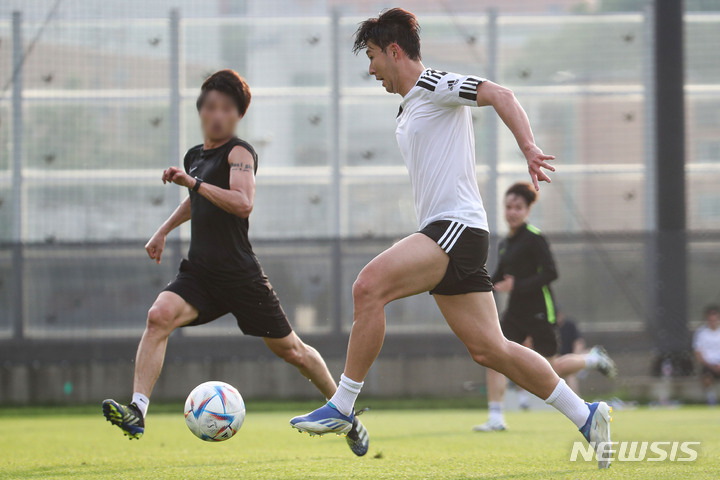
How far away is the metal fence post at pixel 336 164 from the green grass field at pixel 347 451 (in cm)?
265

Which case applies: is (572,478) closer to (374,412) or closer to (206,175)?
(206,175)

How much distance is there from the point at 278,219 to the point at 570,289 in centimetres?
416

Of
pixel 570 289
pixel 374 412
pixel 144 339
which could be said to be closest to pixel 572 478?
pixel 144 339

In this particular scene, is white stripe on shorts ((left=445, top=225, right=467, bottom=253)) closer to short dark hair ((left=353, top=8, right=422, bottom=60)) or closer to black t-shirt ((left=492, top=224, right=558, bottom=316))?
short dark hair ((left=353, top=8, right=422, bottom=60))

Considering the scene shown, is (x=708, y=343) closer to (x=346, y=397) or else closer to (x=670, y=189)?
(x=670, y=189)

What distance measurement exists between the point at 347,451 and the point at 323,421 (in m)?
1.90

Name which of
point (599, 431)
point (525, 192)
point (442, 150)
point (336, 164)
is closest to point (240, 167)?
point (442, 150)

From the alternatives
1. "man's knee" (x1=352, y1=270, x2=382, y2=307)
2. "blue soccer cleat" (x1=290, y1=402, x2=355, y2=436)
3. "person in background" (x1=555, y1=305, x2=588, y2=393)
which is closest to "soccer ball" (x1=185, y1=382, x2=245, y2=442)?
"blue soccer cleat" (x1=290, y1=402, x2=355, y2=436)

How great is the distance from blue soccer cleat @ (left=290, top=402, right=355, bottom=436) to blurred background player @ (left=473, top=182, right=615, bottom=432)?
3.62 meters

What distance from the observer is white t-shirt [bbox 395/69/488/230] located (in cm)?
457

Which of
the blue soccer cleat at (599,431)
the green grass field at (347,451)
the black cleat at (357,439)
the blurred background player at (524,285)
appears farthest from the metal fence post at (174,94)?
the blue soccer cleat at (599,431)

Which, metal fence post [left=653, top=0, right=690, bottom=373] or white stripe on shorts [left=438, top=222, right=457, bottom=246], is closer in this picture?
white stripe on shorts [left=438, top=222, right=457, bottom=246]

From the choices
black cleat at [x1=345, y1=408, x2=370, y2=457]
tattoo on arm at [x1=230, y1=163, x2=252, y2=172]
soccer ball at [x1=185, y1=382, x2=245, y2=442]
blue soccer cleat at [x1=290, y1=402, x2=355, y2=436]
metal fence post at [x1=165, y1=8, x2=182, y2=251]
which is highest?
metal fence post at [x1=165, y1=8, x2=182, y2=251]

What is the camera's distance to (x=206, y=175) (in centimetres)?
546
